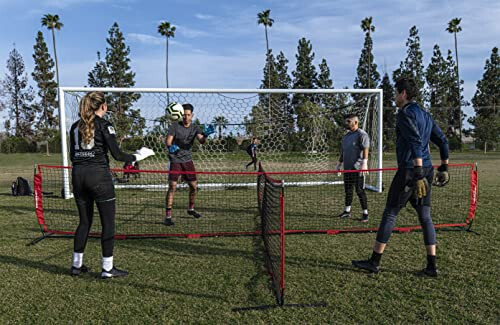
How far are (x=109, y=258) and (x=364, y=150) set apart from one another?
4.55m

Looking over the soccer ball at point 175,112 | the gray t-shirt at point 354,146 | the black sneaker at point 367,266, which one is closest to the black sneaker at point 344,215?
the gray t-shirt at point 354,146

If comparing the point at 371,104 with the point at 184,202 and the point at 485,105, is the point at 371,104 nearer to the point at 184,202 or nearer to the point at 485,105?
the point at 184,202

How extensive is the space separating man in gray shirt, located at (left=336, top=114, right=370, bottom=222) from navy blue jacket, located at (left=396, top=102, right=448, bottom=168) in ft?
7.79

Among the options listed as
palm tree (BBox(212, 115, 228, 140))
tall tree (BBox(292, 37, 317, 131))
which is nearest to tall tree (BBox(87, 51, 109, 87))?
tall tree (BBox(292, 37, 317, 131))

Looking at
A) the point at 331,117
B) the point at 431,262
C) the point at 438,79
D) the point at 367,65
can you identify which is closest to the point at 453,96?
the point at 438,79

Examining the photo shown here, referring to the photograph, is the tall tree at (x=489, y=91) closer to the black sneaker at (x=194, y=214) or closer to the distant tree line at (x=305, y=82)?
the distant tree line at (x=305, y=82)

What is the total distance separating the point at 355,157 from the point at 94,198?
14.8 ft

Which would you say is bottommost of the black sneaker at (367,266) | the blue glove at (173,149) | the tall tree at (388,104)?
the black sneaker at (367,266)

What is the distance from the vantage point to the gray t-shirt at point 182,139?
636 cm

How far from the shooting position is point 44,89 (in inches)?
1889

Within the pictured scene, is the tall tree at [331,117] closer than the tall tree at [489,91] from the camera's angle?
Yes

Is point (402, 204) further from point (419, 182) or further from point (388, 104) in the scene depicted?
point (388, 104)

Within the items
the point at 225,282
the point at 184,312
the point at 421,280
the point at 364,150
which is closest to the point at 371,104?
the point at 364,150

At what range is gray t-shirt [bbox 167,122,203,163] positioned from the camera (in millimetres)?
6363
